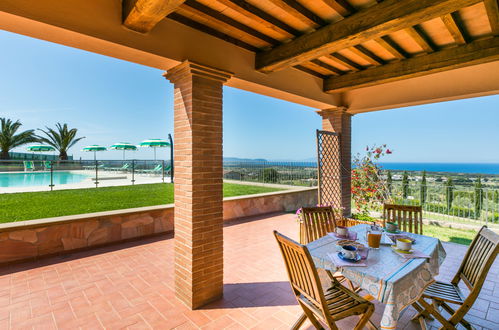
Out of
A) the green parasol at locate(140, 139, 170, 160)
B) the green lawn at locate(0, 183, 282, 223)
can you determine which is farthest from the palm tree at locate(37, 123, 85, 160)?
the green lawn at locate(0, 183, 282, 223)

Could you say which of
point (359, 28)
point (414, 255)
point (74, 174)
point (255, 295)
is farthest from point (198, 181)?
point (74, 174)

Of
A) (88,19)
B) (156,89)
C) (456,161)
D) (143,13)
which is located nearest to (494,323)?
(143,13)

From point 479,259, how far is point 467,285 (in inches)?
9.1

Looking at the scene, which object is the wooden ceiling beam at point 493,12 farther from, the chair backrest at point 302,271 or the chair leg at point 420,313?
the chair leg at point 420,313

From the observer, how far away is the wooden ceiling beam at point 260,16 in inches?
80.2

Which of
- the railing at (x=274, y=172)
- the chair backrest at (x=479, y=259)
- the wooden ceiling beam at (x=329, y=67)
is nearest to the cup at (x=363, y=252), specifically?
the chair backrest at (x=479, y=259)

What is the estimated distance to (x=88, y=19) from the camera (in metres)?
1.80

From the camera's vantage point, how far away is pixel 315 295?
1.62 meters

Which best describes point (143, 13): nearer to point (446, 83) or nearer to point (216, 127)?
point (216, 127)

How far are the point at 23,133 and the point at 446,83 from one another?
24194mm

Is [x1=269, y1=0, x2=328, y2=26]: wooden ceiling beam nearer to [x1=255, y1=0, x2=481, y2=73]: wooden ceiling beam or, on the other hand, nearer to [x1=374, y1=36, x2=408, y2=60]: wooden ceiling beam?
[x1=255, y1=0, x2=481, y2=73]: wooden ceiling beam

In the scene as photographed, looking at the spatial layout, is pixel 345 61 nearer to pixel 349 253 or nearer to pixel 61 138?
pixel 349 253

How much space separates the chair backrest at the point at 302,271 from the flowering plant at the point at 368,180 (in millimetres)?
4310

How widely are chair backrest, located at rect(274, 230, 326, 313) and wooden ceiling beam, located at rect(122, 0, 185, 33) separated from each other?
181 centimetres
